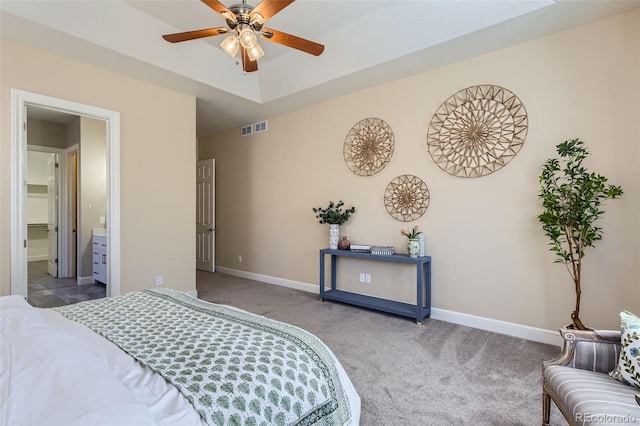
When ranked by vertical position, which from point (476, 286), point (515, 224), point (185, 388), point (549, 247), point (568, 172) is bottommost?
point (476, 286)

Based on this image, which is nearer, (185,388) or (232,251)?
(185,388)

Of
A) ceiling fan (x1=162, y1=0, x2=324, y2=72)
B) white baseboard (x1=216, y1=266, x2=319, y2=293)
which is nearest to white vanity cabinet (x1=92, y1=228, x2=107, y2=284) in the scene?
white baseboard (x1=216, y1=266, x2=319, y2=293)

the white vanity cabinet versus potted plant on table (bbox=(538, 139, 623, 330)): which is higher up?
potted plant on table (bbox=(538, 139, 623, 330))

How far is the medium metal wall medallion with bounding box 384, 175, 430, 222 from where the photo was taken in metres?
3.65

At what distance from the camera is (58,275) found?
553 centimetres

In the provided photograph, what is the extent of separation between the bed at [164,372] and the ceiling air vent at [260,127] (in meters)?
4.14

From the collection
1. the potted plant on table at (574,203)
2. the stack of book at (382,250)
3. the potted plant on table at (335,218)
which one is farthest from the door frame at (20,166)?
the potted plant on table at (574,203)

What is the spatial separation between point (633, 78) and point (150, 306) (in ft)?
12.9

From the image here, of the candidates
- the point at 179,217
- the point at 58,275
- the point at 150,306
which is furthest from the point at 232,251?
the point at 150,306

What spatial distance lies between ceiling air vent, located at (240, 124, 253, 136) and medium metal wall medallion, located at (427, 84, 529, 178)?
10.4ft

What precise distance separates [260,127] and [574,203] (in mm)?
4388

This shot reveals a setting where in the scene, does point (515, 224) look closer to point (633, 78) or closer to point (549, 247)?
point (549, 247)

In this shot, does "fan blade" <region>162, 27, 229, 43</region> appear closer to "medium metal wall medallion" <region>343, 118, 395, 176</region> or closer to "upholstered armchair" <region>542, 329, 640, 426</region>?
"medium metal wall medallion" <region>343, 118, 395, 176</region>

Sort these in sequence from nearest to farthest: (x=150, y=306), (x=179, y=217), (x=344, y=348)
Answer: (x=150, y=306) < (x=344, y=348) < (x=179, y=217)
